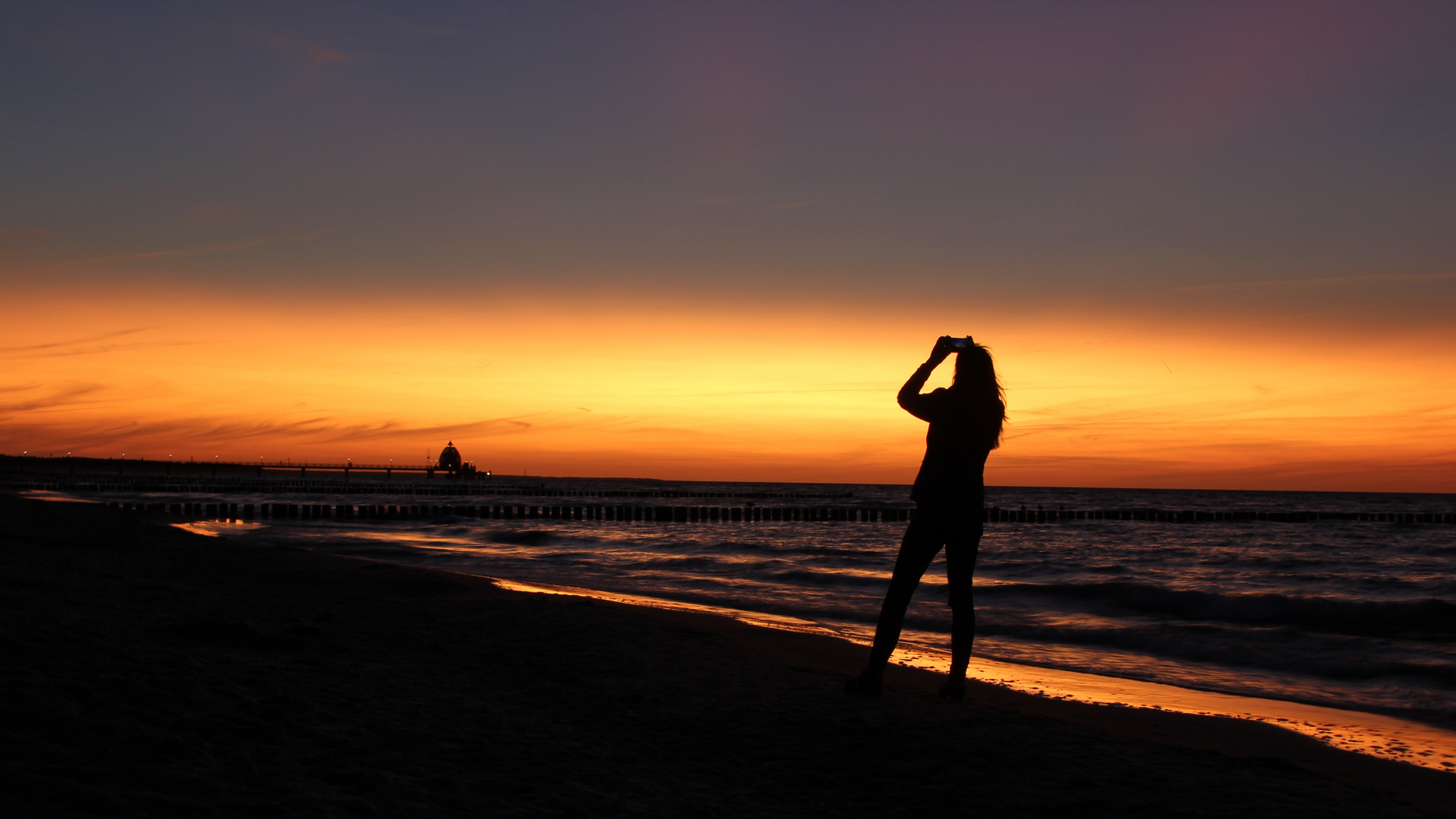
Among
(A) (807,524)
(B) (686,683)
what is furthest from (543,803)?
(A) (807,524)

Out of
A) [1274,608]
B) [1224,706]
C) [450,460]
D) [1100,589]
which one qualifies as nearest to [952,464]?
[1224,706]

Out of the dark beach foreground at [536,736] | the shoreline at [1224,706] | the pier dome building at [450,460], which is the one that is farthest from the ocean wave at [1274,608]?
the pier dome building at [450,460]

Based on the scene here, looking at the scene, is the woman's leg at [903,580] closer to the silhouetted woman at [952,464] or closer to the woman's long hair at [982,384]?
the silhouetted woman at [952,464]

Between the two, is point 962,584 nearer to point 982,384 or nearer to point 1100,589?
point 982,384

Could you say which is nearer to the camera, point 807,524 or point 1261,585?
point 1261,585

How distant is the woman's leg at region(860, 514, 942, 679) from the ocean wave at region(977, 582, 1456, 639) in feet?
28.2

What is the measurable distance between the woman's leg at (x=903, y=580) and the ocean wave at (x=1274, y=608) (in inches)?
339

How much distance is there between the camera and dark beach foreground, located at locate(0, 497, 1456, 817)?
3133mm

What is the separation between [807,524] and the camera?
41250mm

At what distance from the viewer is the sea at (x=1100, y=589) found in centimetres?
859

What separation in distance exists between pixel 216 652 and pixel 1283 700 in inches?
298

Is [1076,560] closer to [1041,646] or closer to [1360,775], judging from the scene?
[1041,646]

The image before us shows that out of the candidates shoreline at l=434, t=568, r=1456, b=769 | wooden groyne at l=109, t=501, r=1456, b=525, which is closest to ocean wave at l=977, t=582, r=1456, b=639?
shoreline at l=434, t=568, r=1456, b=769

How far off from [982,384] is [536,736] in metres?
2.94
